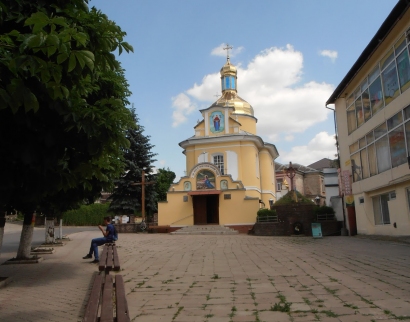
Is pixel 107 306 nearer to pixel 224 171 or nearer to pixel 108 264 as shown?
pixel 108 264

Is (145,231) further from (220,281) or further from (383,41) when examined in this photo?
(220,281)

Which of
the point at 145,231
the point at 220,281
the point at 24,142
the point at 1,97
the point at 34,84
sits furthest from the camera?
the point at 145,231

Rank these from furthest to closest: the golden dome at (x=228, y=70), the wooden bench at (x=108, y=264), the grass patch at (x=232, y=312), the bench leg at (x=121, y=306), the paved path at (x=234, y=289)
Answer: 1. the golden dome at (x=228, y=70)
2. the wooden bench at (x=108, y=264)
3. the paved path at (x=234, y=289)
4. the grass patch at (x=232, y=312)
5. the bench leg at (x=121, y=306)

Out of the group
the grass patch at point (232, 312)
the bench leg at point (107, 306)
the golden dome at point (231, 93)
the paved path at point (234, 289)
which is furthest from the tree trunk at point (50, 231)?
the golden dome at point (231, 93)

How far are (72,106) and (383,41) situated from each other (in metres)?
15.6

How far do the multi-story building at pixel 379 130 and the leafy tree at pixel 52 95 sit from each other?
13.4 m

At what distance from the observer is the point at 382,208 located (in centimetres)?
1959

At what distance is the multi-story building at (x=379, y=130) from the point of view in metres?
16.1

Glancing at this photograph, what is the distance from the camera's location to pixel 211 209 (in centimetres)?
3259

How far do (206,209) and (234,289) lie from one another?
2480 cm

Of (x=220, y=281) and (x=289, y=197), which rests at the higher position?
(x=289, y=197)

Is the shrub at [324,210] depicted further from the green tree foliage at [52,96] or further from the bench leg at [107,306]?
the bench leg at [107,306]

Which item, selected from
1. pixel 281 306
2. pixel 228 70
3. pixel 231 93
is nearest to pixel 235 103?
pixel 231 93

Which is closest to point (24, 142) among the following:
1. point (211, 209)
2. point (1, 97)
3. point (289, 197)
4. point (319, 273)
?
point (1, 97)
